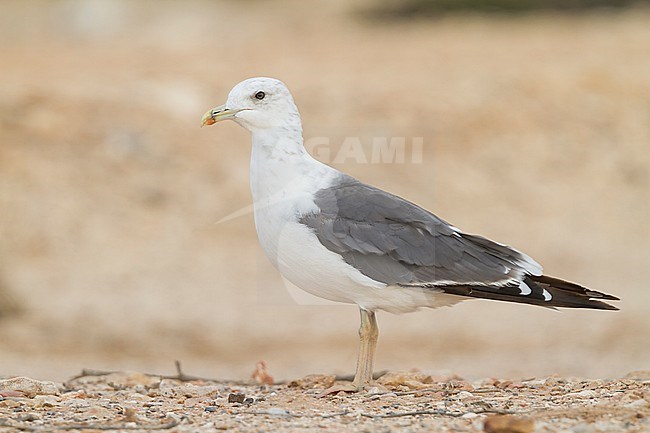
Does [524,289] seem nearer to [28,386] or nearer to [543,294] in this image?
[543,294]

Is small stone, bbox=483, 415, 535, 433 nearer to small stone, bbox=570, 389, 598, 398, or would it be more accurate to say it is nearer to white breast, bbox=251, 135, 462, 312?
small stone, bbox=570, 389, 598, 398

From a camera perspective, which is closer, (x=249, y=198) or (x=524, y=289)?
(x=524, y=289)

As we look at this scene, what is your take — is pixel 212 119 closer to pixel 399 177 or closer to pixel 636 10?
pixel 399 177

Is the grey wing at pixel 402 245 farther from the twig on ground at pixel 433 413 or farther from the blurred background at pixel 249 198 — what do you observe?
the blurred background at pixel 249 198

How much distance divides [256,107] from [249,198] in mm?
6750

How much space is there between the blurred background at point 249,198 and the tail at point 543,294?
3.53m

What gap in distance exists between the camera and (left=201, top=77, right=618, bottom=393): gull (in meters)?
5.13

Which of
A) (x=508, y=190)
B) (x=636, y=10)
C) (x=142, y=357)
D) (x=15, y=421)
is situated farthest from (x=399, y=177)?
(x=636, y=10)

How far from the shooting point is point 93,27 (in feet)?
89.8

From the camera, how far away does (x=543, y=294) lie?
5078 mm

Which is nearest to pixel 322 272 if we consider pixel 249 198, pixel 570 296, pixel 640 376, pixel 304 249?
pixel 304 249

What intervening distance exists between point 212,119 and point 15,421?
1857 millimetres

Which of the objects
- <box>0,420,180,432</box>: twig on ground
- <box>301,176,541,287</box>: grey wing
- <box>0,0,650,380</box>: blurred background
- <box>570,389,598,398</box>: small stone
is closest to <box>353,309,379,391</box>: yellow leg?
<box>301,176,541,287</box>: grey wing

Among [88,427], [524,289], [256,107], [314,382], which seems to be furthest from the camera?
[314,382]
